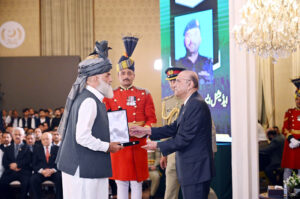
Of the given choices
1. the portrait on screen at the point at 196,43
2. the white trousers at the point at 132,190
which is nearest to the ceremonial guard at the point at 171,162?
the white trousers at the point at 132,190

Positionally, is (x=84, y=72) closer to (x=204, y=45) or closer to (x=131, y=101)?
(x=131, y=101)

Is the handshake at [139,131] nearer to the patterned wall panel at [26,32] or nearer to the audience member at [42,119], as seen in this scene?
the audience member at [42,119]

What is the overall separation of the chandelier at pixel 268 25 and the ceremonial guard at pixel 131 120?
1.21 metres

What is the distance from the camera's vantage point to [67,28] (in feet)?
43.4

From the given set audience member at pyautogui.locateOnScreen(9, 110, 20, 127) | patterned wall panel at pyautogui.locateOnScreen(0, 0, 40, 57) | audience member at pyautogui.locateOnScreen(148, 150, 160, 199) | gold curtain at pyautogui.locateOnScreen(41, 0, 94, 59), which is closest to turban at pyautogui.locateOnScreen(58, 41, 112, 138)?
audience member at pyautogui.locateOnScreen(148, 150, 160, 199)

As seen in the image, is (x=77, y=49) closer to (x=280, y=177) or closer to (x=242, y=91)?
(x=280, y=177)

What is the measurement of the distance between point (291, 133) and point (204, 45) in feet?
5.82

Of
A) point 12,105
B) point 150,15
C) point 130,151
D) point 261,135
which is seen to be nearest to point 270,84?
point 261,135

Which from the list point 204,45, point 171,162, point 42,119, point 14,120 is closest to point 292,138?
point 204,45

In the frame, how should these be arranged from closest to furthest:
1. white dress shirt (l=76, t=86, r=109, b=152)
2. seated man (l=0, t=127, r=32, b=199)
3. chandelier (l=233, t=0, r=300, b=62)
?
1. white dress shirt (l=76, t=86, r=109, b=152)
2. chandelier (l=233, t=0, r=300, b=62)
3. seated man (l=0, t=127, r=32, b=199)

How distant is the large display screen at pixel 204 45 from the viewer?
594 cm

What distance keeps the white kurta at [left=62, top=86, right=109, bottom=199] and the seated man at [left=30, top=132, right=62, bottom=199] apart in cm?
345

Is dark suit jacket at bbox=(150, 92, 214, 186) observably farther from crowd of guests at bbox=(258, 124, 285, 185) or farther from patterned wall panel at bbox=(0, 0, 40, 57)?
patterned wall panel at bbox=(0, 0, 40, 57)

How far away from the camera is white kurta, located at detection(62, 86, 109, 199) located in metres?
3.02
